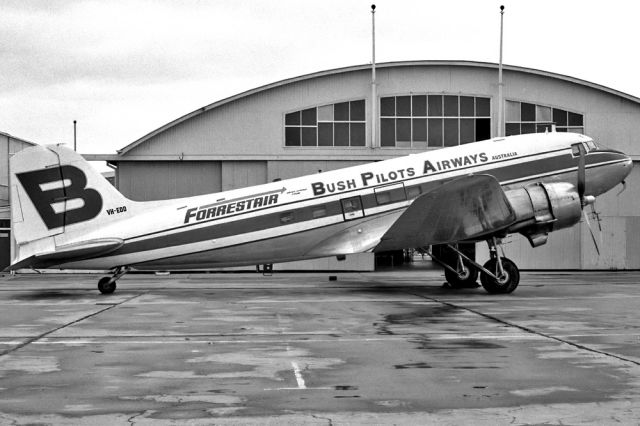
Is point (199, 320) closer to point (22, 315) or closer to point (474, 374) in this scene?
point (22, 315)

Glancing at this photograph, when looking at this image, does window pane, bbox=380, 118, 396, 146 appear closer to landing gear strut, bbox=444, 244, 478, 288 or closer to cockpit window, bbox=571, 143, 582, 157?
landing gear strut, bbox=444, 244, 478, 288

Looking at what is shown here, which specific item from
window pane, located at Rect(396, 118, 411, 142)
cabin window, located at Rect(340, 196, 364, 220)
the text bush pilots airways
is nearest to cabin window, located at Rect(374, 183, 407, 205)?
the text bush pilots airways

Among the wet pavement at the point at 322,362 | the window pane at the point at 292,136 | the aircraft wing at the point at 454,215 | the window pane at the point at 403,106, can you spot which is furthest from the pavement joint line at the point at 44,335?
the window pane at the point at 403,106

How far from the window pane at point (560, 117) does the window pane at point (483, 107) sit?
12.6 ft

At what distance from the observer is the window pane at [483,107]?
154ft

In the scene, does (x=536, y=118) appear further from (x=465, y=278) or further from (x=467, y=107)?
(x=465, y=278)

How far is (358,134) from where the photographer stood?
46500 mm

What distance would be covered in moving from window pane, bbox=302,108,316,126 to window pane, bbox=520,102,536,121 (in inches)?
477

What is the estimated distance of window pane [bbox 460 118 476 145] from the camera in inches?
1834

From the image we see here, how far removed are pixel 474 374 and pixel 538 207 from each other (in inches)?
599

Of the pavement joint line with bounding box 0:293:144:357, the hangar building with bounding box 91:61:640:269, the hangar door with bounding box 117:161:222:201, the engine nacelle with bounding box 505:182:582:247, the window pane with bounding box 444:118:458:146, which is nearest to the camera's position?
the pavement joint line with bounding box 0:293:144:357

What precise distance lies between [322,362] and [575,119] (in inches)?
1505

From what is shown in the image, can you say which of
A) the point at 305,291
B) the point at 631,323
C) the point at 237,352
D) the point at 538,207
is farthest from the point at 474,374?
the point at 305,291

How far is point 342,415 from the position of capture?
8.98 metres
